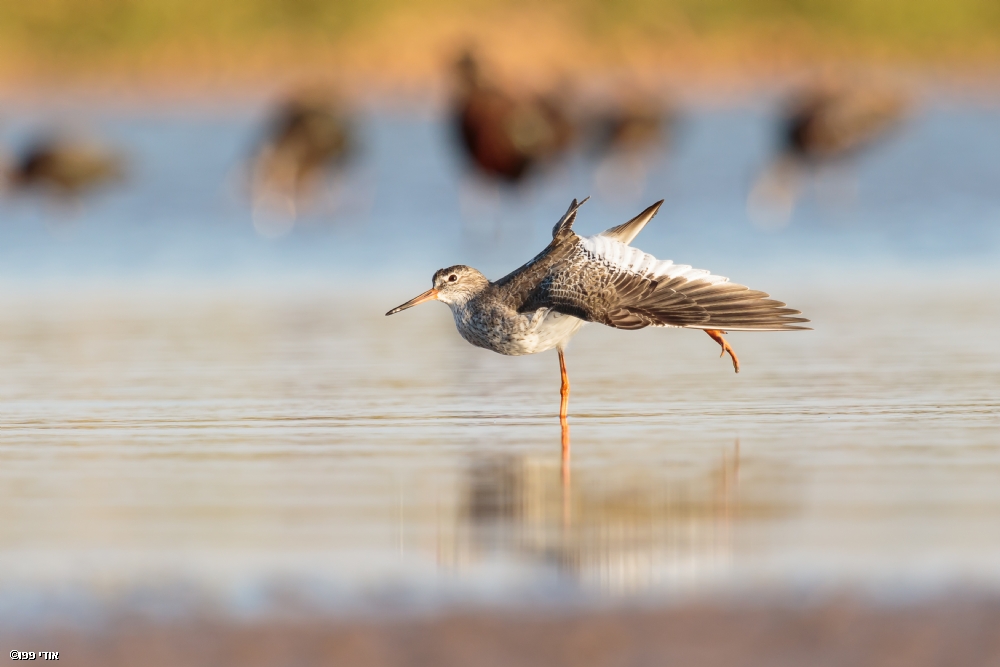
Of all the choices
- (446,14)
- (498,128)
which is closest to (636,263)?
(498,128)

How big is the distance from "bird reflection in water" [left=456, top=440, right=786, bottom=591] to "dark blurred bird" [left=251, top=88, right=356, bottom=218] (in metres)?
14.9

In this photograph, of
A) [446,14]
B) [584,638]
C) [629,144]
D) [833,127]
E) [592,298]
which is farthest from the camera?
[446,14]

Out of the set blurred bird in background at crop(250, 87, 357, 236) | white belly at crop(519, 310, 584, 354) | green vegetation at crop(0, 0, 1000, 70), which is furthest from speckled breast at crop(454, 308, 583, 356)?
green vegetation at crop(0, 0, 1000, 70)

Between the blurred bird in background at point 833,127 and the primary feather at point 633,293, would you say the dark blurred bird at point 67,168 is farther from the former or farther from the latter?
the primary feather at point 633,293

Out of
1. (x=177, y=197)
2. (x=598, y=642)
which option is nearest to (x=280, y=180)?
(x=177, y=197)

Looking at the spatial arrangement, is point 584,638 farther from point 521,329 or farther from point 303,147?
point 303,147

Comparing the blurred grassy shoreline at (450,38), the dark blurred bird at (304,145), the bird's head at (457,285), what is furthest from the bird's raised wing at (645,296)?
the blurred grassy shoreline at (450,38)

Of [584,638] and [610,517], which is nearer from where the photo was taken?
[584,638]

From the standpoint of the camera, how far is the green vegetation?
32.7 meters

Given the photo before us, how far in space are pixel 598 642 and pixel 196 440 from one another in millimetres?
3184

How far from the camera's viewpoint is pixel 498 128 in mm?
18484

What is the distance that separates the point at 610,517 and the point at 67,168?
16332mm

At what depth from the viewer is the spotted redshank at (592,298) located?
718 cm

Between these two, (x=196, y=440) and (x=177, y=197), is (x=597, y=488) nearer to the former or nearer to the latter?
(x=196, y=440)
